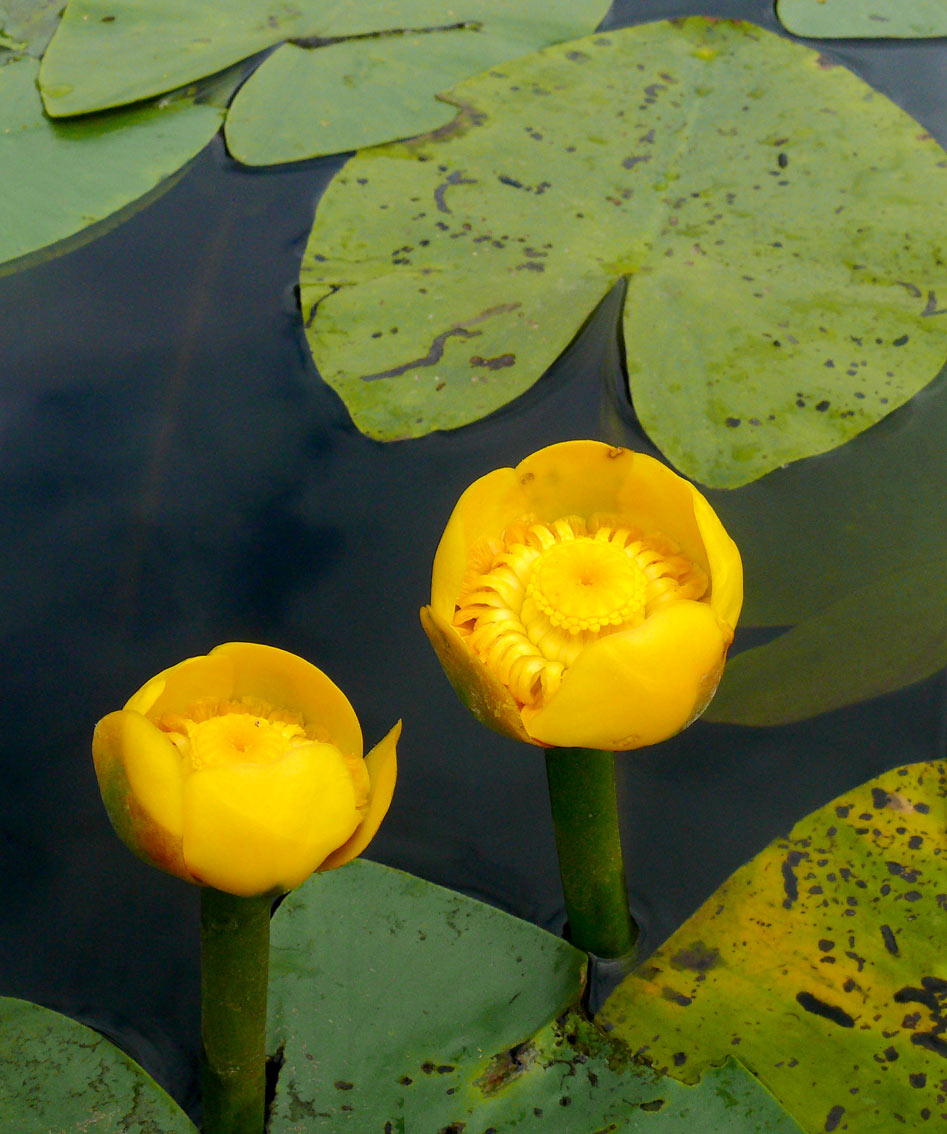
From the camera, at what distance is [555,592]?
3.09 feet

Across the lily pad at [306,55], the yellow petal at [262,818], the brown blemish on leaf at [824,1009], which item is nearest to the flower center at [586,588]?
the yellow petal at [262,818]

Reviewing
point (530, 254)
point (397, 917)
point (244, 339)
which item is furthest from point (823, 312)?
point (397, 917)

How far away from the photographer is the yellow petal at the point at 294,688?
92cm

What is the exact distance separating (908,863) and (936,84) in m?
1.92

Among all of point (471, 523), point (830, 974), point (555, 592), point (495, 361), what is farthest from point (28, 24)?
point (830, 974)

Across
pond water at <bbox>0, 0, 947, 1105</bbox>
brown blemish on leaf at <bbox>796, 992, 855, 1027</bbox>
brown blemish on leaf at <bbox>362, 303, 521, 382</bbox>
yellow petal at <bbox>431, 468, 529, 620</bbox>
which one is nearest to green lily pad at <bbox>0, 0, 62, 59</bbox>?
pond water at <bbox>0, 0, 947, 1105</bbox>

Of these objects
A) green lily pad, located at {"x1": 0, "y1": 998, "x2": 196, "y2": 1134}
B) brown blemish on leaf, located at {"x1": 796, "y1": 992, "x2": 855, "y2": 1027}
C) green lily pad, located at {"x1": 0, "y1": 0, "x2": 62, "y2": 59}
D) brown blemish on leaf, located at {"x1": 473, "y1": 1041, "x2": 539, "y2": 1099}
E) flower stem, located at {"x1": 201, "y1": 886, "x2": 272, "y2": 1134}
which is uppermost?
green lily pad, located at {"x1": 0, "y1": 0, "x2": 62, "y2": 59}

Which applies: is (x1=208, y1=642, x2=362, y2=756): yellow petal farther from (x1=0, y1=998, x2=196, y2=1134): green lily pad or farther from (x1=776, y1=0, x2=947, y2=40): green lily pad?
(x1=776, y1=0, x2=947, y2=40): green lily pad

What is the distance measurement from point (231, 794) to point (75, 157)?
185 centimetres

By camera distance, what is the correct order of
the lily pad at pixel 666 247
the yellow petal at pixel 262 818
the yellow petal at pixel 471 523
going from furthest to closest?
the lily pad at pixel 666 247
the yellow petal at pixel 471 523
the yellow petal at pixel 262 818

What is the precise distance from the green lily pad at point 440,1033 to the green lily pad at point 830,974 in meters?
0.11

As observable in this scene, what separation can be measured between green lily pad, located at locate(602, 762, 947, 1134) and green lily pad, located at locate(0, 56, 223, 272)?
1.77m

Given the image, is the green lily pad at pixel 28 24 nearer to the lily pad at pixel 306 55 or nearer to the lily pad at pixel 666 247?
the lily pad at pixel 306 55

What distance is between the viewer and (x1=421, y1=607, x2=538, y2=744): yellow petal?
0.84m
